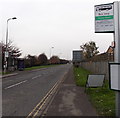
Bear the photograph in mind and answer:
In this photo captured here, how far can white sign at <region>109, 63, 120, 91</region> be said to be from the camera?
5.44m

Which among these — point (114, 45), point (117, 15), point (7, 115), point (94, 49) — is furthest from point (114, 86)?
point (94, 49)

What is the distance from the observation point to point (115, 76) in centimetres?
550

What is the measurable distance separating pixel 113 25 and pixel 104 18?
0.39 m

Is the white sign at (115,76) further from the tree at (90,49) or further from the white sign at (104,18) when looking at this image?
the tree at (90,49)

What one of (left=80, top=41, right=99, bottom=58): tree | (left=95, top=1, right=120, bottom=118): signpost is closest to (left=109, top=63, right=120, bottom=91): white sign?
(left=95, top=1, right=120, bottom=118): signpost

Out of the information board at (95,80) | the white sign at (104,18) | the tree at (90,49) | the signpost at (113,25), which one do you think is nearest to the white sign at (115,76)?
the signpost at (113,25)

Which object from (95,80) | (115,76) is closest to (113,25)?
(115,76)

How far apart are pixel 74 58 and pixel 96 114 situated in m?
52.5

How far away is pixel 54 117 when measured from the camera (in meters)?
6.18

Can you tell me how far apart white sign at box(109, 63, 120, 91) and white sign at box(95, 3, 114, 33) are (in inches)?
50.8

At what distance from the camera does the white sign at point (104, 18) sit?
20.2 ft

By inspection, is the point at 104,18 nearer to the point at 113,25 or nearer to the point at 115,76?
the point at 113,25

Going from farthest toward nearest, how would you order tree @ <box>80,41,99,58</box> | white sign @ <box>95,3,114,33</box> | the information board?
tree @ <box>80,41,99,58</box>
the information board
white sign @ <box>95,3,114,33</box>

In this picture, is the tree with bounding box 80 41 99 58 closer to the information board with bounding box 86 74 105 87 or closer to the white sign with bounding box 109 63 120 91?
the information board with bounding box 86 74 105 87
